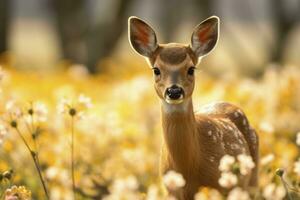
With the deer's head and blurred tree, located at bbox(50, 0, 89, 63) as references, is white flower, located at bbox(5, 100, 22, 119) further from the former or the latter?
blurred tree, located at bbox(50, 0, 89, 63)

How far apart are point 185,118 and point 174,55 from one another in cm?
45

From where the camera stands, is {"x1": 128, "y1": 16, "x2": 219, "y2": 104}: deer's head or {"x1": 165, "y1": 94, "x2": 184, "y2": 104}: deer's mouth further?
{"x1": 128, "y1": 16, "x2": 219, "y2": 104}: deer's head

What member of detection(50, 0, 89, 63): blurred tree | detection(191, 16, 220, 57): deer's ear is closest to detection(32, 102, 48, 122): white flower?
detection(191, 16, 220, 57): deer's ear

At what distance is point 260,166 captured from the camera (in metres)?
8.96

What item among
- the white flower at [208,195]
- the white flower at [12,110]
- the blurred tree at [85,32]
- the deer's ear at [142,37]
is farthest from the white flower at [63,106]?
the blurred tree at [85,32]

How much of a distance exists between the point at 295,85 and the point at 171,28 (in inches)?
590

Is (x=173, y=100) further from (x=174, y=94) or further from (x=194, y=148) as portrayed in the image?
(x=194, y=148)

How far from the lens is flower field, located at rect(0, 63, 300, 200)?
7145 millimetres

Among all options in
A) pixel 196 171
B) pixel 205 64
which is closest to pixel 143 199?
pixel 196 171

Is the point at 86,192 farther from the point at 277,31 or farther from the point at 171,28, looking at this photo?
the point at 171,28

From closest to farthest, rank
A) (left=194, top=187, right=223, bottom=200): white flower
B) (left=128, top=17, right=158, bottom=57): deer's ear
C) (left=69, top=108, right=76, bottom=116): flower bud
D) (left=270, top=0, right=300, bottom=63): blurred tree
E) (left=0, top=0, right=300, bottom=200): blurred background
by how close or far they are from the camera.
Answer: (left=194, top=187, right=223, bottom=200): white flower
(left=69, top=108, right=76, bottom=116): flower bud
(left=128, top=17, right=158, bottom=57): deer's ear
(left=0, top=0, right=300, bottom=200): blurred background
(left=270, top=0, right=300, bottom=63): blurred tree

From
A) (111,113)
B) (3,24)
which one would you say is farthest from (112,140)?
(3,24)

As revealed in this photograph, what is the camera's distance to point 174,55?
23.8ft

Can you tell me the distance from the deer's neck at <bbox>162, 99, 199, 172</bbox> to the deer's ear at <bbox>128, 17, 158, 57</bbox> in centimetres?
48
